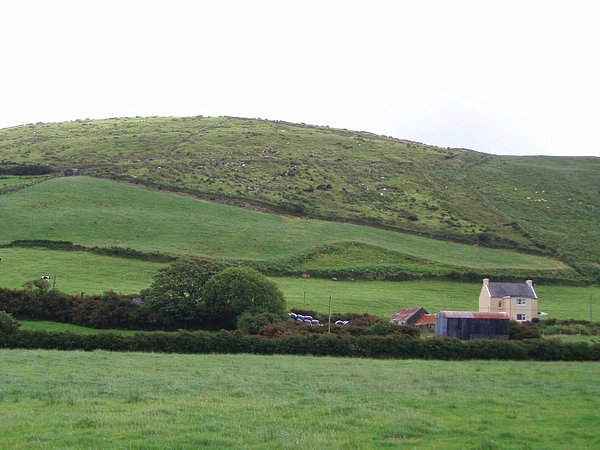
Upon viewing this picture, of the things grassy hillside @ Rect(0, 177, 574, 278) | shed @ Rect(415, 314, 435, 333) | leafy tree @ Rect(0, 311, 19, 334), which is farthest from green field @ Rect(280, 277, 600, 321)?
leafy tree @ Rect(0, 311, 19, 334)

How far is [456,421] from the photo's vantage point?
20.3m

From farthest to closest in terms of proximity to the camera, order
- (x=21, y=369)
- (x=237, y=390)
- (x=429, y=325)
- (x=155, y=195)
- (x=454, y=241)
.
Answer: (x=155, y=195), (x=454, y=241), (x=429, y=325), (x=21, y=369), (x=237, y=390)

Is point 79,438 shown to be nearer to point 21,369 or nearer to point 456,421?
point 456,421

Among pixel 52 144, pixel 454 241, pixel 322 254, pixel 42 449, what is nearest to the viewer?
pixel 42 449

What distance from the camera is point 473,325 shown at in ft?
202

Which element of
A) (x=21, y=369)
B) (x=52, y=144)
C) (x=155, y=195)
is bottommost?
(x=21, y=369)

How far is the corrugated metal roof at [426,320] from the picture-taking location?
66.0m

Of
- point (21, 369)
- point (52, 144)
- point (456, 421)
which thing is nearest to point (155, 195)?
point (52, 144)

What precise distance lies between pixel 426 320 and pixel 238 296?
57.9ft

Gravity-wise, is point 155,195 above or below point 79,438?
above

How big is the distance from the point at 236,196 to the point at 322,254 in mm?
30682

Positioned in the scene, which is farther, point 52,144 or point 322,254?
point 52,144

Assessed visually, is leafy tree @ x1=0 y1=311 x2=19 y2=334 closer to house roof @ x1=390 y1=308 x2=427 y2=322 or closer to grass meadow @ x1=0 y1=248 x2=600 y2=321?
grass meadow @ x1=0 y1=248 x2=600 y2=321

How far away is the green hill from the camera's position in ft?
372
